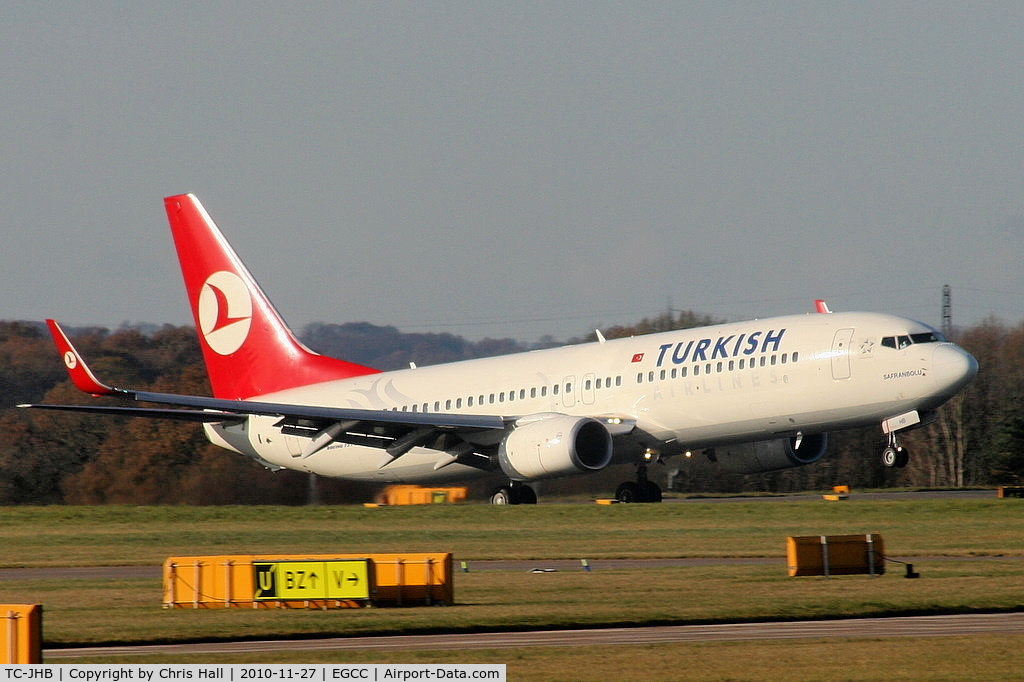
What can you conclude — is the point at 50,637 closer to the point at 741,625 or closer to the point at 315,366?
the point at 741,625

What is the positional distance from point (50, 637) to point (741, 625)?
958 cm

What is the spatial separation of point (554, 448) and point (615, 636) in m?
19.4

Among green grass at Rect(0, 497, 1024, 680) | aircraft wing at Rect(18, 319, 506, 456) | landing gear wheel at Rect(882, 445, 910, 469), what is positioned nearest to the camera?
green grass at Rect(0, 497, 1024, 680)

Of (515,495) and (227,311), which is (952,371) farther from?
(227,311)

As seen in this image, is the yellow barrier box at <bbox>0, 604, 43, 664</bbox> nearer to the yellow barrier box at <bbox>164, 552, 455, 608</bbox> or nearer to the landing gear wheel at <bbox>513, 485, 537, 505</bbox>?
the yellow barrier box at <bbox>164, 552, 455, 608</bbox>

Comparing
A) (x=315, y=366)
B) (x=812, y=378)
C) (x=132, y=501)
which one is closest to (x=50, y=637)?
(x=812, y=378)

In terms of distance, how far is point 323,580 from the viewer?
866 inches

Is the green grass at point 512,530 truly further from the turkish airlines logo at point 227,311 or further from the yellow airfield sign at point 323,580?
the turkish airlines logo at point 227,311

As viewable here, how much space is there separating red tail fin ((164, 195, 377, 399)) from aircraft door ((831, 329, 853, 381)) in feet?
56.8

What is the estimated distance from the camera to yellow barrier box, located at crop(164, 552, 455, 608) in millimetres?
22125

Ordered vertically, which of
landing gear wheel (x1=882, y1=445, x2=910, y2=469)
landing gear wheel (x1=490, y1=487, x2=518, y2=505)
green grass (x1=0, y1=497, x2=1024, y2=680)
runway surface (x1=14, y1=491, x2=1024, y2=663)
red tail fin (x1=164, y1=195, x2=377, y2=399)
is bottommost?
runway surface (x1=14, y1=491, x2=1024, y2=663)

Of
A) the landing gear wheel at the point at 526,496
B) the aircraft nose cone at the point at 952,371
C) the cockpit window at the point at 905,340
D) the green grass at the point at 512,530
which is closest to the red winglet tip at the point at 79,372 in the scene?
the green grass at the point at 512,530

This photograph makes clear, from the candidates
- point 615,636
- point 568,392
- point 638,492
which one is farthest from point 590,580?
point 638,492

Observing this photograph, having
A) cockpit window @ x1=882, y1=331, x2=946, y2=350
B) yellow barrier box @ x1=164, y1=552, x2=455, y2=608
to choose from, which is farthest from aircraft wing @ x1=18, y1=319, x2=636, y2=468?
yellow barrier box @ x1=164, y1=552, x2=455, y2=608
